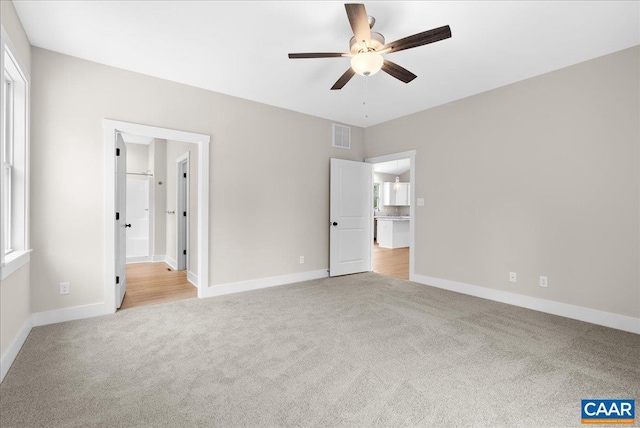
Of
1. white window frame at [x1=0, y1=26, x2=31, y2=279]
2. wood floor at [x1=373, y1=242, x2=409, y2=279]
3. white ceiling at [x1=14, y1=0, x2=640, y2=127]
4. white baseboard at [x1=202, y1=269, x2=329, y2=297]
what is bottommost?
wood floor at [x1=373, y1=242, x2=409, y2=279]

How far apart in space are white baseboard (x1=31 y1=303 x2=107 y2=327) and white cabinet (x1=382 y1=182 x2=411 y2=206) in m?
8.67

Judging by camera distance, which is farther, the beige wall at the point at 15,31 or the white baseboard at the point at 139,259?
the white baseboard at the point at 139,259

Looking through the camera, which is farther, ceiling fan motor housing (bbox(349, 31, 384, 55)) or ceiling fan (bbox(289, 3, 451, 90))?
Answer: ceiling fan motor housing (bbox(349, 31, 384, 55))

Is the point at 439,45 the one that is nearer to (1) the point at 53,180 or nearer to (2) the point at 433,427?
(2) the point at 433,427

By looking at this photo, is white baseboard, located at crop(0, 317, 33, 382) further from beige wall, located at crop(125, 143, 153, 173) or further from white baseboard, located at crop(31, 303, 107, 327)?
beige wall, located at crop(125, 143, 153, 173)

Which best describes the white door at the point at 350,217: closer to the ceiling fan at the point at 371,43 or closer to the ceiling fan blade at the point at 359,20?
the ceiling fan at the point at 371,43

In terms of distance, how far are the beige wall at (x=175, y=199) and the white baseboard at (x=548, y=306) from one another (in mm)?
3679

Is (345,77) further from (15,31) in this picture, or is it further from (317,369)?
(15,31)

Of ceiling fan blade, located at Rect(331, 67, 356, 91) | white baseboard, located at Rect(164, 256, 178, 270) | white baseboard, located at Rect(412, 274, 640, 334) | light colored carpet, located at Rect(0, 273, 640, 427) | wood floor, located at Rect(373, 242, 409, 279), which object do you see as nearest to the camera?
light colored carpet, located at Rect(0, 273, 640, 427)

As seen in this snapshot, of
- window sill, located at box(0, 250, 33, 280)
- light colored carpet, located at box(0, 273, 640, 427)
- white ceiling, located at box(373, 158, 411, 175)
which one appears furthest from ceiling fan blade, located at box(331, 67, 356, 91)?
white ceiling, located at box(373, 158, 411, 175)

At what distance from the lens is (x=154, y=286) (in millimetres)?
4586

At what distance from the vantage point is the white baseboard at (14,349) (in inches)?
82.2

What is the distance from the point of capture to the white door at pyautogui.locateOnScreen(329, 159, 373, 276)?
522 centimetres

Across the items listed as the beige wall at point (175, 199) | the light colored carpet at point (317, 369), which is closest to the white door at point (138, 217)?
the beige wall at point (175, 199)
